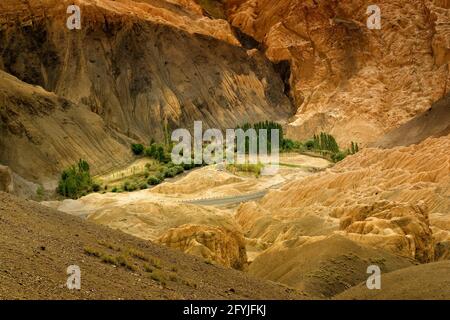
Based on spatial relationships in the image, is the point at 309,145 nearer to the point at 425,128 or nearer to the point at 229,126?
the point at 229,126

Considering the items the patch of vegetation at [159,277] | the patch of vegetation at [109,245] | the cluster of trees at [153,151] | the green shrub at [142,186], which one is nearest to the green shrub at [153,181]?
the green shrub at [142,186]

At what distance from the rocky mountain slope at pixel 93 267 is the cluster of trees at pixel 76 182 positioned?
47.2m

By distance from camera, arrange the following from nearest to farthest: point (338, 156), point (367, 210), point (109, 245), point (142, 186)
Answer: point (109, 245)
point (367, 210)
point (142, 186)
point (338, 156)

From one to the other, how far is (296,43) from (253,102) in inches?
574

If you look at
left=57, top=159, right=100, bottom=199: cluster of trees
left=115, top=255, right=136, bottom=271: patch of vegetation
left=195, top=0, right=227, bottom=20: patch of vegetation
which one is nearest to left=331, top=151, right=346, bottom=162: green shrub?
left=57, top=159, right=100, bottom=199: cluster of trees

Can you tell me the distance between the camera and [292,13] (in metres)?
115

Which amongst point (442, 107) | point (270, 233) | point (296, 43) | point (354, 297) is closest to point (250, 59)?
point (296, 43)

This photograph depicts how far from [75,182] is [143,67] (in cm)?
3596

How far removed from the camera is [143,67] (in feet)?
319

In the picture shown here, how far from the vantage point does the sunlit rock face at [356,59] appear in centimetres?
9706

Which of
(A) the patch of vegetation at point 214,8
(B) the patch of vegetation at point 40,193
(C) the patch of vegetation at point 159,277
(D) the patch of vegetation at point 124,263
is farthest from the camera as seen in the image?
(A) the patch of vegetation at point 214,8

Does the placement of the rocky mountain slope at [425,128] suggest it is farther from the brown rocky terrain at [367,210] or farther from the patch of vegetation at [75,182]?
the patch of vegetation at [75,182]

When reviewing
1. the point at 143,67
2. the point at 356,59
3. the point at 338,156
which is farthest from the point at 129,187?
the point at 356,59
